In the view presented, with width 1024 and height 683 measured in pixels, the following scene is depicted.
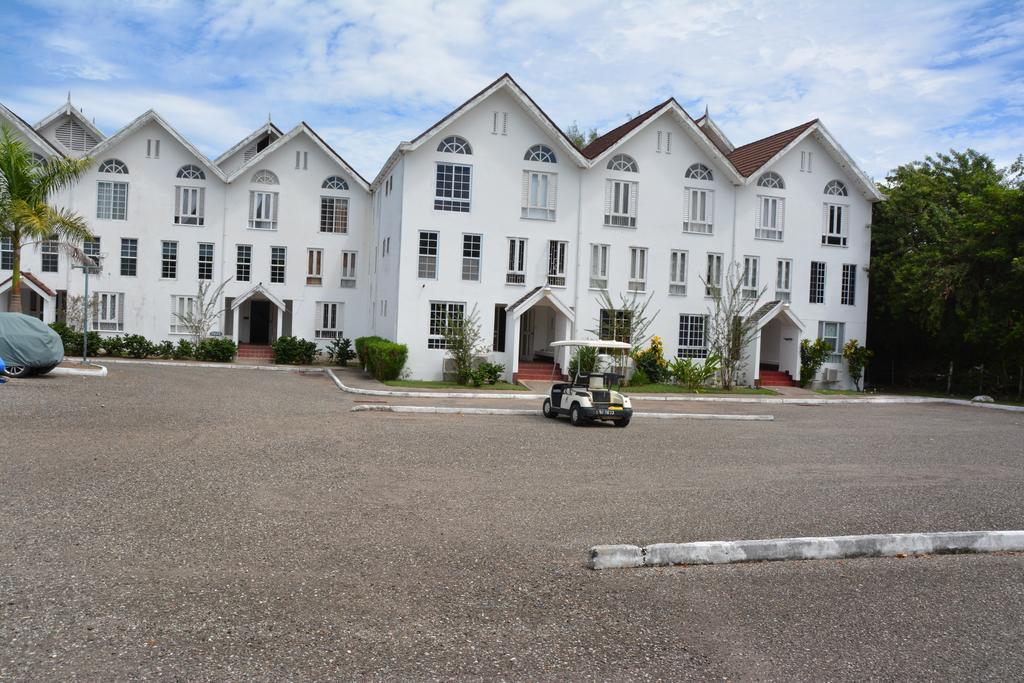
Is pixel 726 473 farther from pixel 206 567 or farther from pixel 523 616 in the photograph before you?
pixel 206 567

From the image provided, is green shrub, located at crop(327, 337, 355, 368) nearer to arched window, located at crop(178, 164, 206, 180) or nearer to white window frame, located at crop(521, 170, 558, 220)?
arched window, located at crop(178, 164, 206, 180)

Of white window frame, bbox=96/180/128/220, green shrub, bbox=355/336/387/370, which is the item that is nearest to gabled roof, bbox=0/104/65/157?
white window frame, bbox=96/180/128/220

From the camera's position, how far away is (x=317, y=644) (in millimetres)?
5348

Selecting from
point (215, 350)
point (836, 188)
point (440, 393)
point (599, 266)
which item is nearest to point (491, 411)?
point (440, 393)

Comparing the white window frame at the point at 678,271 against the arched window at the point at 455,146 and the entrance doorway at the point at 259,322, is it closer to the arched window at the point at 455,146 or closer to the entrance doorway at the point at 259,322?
the arched window at the point at 455,146

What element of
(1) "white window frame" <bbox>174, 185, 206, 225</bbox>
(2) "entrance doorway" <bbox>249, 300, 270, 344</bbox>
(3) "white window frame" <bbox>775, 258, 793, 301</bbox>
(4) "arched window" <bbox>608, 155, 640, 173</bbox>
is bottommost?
Answer: (2) "entrance doorway" <bbox>249, 300, 270, 344</bbox>

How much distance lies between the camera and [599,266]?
31094 mm

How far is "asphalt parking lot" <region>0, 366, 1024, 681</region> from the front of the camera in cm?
532

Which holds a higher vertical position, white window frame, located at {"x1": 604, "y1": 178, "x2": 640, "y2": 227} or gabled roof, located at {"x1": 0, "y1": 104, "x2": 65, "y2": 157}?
gabled roof, located at {"x1": 0, "y1": 104, "x2": 65, "y2": 157}

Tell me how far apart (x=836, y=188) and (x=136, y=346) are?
28.2 meters

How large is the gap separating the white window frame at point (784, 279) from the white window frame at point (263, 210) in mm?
20698

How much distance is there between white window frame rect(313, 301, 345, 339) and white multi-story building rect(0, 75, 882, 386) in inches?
2.5

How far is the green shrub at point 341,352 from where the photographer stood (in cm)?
3525

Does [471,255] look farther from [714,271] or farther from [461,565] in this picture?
[461,565]
